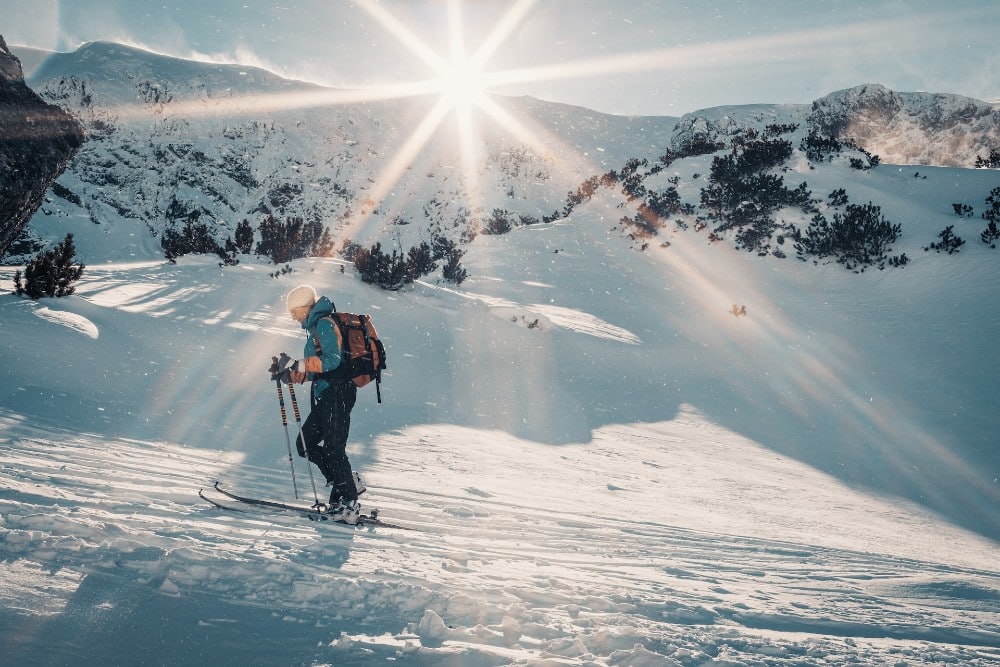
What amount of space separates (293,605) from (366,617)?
1.09 feet

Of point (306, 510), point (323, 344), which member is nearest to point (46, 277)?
point (323, 344)

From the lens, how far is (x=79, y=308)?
7.79 metres

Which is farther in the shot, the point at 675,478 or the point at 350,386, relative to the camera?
the point at 675,478

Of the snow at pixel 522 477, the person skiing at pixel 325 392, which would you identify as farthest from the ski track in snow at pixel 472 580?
the person skiing at pixel 325 392

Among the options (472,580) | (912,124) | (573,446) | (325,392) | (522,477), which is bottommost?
(472,580)

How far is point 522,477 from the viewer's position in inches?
221

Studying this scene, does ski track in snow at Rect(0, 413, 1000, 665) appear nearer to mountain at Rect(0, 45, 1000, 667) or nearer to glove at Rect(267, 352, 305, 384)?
mountain at Rect(0, 45, 1000, 667)

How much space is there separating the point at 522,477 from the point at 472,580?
275cm

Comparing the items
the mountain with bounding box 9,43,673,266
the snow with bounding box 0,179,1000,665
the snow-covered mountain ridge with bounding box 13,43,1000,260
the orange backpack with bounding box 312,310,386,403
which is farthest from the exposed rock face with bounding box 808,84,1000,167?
the orange backpack with bounding box 312,310,386,403

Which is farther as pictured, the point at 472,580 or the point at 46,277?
the point at 46,277

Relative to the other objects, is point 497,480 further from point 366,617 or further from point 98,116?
point 98,116

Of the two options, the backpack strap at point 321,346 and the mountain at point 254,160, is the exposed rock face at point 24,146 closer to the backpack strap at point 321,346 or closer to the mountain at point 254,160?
the backpack strap at point 321,346

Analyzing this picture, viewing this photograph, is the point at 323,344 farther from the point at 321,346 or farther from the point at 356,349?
the point at 356,349

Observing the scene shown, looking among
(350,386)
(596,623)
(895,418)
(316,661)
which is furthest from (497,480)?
(895,418)
